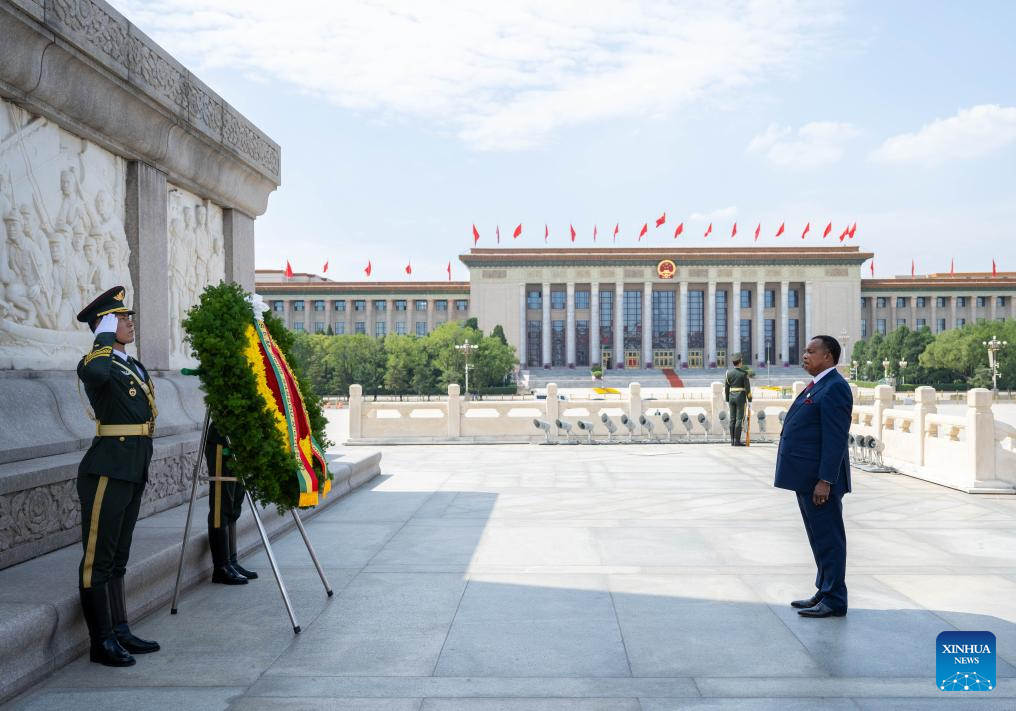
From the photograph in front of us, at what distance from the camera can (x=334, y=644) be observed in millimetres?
4648

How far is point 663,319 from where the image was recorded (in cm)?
8988

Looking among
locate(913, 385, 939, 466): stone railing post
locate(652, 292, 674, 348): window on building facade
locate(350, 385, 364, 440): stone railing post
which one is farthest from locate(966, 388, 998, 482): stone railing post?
locate(652, 292, 674, 348): window on building facade

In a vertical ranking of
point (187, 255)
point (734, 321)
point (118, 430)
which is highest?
point (734, 321)

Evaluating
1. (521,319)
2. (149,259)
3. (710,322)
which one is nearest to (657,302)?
(710,322)

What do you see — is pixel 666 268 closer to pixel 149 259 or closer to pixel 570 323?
pixel 570 323

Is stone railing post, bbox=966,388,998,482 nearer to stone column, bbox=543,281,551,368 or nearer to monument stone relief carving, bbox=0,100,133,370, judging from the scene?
monument stone relief carving, bbox=0,100,133,370

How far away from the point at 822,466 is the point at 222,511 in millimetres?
4135

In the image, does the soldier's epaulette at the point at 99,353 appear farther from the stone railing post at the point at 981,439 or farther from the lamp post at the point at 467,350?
the lamp post at the point at 467,350

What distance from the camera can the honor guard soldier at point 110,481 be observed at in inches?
165

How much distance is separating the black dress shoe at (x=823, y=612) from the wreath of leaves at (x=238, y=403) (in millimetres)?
3293

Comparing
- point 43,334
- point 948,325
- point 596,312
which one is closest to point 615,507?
point 43,334

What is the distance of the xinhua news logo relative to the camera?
3.97 m

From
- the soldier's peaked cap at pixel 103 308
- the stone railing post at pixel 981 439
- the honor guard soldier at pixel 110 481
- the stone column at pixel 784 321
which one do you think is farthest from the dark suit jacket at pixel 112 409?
the stone column at pixel 784 321

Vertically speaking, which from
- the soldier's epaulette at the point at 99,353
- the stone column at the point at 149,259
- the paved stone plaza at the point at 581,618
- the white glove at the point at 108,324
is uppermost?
the stone column at the point at 149,259
